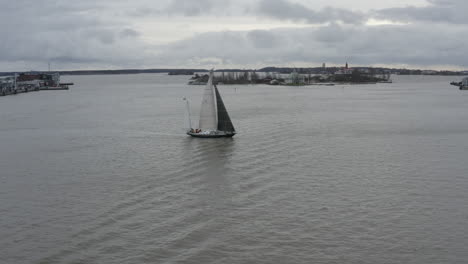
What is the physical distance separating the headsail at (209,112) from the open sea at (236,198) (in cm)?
181

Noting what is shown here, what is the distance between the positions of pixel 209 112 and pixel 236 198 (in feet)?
56.6

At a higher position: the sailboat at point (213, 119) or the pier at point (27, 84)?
the pier at point (27, 84)

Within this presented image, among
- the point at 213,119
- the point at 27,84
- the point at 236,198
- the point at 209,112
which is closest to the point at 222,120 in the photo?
the point at 213,119

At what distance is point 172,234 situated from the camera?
663 inches

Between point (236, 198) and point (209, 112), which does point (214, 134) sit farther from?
point (236, 198)

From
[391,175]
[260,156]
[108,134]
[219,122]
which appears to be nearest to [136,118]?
[108,134]

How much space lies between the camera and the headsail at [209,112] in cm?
3772

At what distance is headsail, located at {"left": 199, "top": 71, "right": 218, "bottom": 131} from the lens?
37719 millimetres

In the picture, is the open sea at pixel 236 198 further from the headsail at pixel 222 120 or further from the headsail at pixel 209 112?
the headsail at pixel 209 112

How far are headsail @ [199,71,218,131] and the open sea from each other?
1806 mm

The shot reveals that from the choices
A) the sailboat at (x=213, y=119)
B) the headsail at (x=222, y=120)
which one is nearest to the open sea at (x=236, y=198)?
the sailboat at (x=213, y=119)

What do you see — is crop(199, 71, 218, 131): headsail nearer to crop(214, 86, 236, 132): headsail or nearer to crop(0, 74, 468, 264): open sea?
crop(214, 86, 236, 132): headsail

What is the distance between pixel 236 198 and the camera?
21.2m

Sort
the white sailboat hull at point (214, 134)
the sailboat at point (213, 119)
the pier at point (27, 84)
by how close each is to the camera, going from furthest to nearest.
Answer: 1. the pier at point (27, 84)
2. the sailboat at point (213, 119)
3. the white sailboat hull at point (214, 134)
